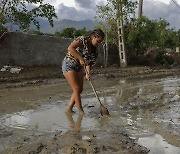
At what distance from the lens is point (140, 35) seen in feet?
70.1

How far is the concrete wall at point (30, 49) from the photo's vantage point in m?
15.4

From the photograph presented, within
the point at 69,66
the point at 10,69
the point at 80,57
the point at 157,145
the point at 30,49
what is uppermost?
the point at 80,57

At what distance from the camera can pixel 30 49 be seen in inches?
650

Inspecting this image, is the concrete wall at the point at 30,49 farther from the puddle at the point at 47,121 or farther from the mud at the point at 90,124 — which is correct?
the puddle at the point at 47,121

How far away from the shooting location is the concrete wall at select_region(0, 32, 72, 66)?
15391 mm

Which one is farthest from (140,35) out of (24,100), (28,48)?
(24,100)

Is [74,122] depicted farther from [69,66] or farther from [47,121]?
[69,66]

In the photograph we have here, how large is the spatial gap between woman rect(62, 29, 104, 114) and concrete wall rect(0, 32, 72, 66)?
9.13 metres

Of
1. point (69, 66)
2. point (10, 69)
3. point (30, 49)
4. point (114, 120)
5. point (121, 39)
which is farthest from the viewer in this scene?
point (121, 39)

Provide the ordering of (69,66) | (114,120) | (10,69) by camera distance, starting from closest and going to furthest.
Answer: (114,120) < (69,66) < (10,69)

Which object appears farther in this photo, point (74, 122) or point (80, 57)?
point (80, 57)

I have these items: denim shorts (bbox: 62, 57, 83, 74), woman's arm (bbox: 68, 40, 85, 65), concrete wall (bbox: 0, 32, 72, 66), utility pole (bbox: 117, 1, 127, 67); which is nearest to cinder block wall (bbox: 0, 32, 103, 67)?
concrete wall (bbox: 0, 32, 72, 66)

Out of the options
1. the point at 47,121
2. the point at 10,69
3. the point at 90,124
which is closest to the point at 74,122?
the point at 90,124

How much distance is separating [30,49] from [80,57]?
10794 mm
